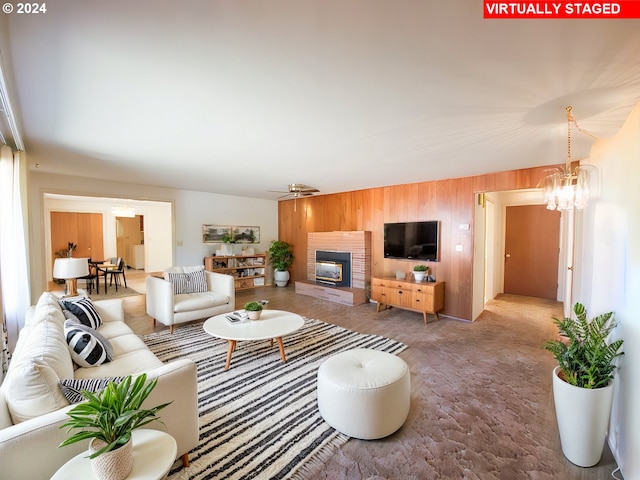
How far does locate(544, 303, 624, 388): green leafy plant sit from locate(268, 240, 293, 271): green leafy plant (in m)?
5.71

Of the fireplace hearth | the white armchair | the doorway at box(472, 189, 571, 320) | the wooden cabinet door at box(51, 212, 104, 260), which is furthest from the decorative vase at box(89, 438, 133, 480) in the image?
the wooden cabinet door at box(51, 212, 104, 260)

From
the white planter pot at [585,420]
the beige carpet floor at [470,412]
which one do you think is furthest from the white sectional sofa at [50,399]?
the white planter pot at [585,420]

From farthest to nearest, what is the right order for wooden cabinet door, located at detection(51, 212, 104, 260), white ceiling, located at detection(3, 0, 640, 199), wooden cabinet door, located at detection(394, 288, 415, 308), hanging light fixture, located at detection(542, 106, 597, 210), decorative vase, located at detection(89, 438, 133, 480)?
wooden cabinet door, located at detection(51, 212, 104, 260), wooden cabinet door, located at detection(394, 288, 415, 308), hanging light fixture, located at detection(542, 106, 597, 210), white ceiling, located at detection(3, 0, 640, 199), decorative vase, located at detection(89, 438, 133, 480)

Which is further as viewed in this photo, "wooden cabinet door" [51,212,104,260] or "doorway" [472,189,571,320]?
"wooden cabinet door" [51,212,104,260]

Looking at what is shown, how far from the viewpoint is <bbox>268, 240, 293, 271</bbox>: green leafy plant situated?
6969 mm

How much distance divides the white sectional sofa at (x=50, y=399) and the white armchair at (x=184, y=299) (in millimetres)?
1582

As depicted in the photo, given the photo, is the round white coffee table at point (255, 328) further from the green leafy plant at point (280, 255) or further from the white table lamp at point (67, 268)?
the green leafy plant at point (280, 255)

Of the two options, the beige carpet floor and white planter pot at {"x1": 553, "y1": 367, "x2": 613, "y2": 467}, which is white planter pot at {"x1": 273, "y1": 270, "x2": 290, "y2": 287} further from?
white planter pot at {"x1": 553, "y1": 367, "x2": 613, "y2": 467}

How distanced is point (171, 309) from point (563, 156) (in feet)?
17.1

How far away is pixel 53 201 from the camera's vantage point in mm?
7418

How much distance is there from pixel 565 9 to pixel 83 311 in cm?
390

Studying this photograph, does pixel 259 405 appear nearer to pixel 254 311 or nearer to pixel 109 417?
pixel 254 311

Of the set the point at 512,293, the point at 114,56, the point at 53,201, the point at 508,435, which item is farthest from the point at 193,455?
the point at 53,201

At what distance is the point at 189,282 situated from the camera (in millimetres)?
4348
